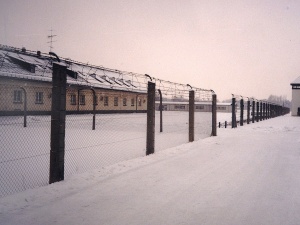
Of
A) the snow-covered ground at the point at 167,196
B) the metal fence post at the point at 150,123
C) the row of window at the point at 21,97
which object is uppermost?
the row of window at the point at 21,97

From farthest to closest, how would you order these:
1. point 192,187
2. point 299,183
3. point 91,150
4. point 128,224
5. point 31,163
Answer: point 91,150 < point 31,163 < point 299,183 < point 192,187 < point 128,224

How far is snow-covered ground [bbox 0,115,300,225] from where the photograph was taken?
12.5 feet

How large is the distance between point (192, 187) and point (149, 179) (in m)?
0.95

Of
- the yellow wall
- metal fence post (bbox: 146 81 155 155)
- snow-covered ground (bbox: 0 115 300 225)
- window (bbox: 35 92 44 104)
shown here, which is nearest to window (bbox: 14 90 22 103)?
the yellow wall

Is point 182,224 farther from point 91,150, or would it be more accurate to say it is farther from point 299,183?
point 91,150

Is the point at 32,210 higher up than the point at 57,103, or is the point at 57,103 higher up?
the point at 57,103

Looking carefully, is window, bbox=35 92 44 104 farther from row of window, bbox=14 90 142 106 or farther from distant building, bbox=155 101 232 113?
distant building, bbox=155 101 232 113

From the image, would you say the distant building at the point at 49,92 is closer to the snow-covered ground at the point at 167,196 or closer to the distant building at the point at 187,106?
the snow-covered ground at the point at 167,196

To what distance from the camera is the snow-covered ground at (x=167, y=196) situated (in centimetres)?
380

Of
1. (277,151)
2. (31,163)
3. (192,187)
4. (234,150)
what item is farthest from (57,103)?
(277,151)

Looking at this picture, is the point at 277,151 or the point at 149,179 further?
the point at 277,151

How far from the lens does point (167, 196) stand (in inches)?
184

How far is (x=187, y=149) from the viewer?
954cm

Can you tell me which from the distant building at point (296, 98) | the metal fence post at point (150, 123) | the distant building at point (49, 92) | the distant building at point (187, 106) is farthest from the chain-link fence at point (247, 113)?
the distant building at point (187, 106)
